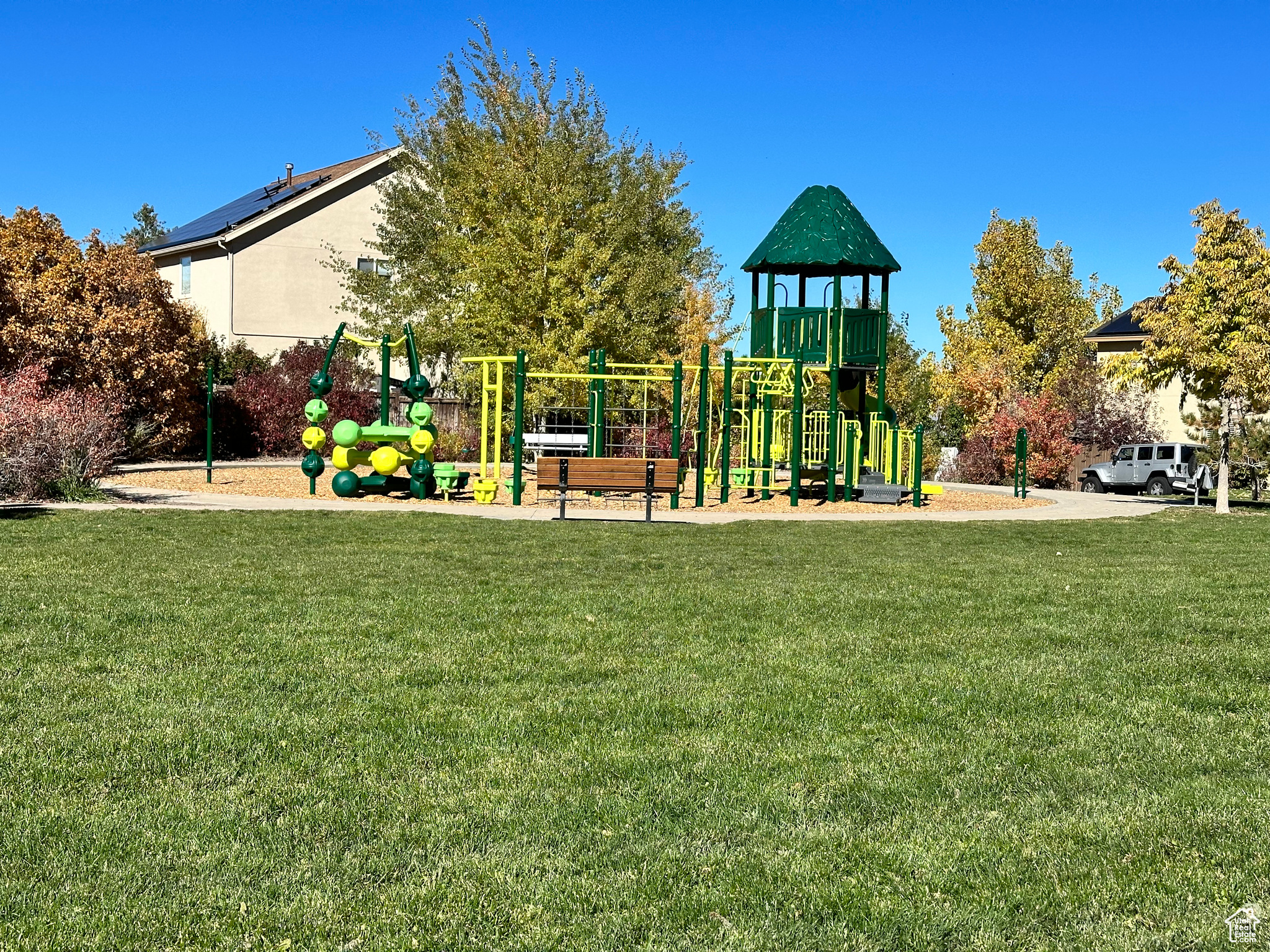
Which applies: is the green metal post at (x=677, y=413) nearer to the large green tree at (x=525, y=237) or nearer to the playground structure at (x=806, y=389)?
the playground structure at (x=806, y=389)

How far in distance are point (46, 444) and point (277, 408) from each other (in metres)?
16.0

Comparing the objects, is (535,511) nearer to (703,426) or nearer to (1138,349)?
(703,426)

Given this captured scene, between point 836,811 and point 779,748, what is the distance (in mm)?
812

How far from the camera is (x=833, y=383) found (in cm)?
2188

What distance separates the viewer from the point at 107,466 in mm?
19422

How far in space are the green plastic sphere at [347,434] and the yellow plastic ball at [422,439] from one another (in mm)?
864

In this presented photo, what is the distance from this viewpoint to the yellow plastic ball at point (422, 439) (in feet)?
64.4

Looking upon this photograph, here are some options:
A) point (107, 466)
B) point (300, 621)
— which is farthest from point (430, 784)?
point (107, 466)

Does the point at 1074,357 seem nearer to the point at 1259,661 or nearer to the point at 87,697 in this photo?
the point at 1259,661

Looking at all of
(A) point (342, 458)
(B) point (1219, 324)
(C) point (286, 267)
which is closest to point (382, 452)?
(A) point (342, 458)

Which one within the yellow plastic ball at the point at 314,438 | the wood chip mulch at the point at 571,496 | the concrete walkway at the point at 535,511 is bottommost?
the concrete walkway at the point at 535,511

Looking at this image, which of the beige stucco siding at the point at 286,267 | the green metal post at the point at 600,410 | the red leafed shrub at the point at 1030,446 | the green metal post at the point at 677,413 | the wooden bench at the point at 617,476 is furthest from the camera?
the beige stucco siding at the point at 286,267

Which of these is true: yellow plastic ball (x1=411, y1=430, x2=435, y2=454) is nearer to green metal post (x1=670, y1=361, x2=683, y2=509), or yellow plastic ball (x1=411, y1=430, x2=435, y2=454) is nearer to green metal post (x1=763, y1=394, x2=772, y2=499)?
green metal post (x1=670, y1=361, x2=683, y2=509)

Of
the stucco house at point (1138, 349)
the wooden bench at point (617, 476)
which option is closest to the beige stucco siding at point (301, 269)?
the stucco house at point (1138, 349)
